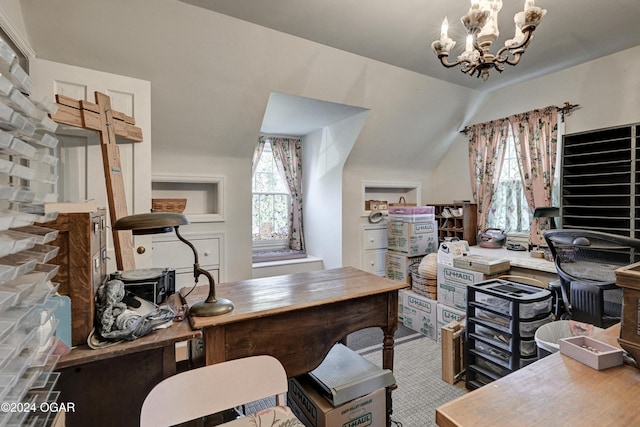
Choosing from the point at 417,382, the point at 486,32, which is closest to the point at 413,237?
the point at 417,382

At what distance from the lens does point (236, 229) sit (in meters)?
3.20

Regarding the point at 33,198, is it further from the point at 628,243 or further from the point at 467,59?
the point at 467,59

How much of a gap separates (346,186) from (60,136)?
2822mm

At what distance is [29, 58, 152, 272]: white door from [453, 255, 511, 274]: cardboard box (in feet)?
8.39

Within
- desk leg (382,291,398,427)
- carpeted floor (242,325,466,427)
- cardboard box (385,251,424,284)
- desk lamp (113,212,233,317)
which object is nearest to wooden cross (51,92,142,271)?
desk lamp (113,212,233,317)

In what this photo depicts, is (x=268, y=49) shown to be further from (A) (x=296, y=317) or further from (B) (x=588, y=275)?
(B) (x=588, y=275)

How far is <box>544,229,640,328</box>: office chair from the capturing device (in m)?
1.76

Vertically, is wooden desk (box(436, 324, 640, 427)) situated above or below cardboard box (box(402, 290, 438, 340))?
above

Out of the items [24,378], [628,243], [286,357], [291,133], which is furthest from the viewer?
[291,133]

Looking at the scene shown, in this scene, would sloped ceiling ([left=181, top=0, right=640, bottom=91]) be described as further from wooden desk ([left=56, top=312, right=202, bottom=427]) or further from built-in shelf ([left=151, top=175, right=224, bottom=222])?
wooden desk ([left=56, top=312, right=202, bottom=427])

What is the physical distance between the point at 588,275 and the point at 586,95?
7.16 ft

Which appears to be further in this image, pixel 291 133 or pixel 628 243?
pixel 291 133

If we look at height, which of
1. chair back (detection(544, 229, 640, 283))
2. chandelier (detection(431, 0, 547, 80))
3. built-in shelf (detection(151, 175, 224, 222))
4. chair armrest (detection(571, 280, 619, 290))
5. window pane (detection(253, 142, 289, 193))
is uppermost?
chandelier (detection(431, 0, 547, 80))

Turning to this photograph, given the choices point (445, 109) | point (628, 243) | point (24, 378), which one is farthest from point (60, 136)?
point (445, 109)
